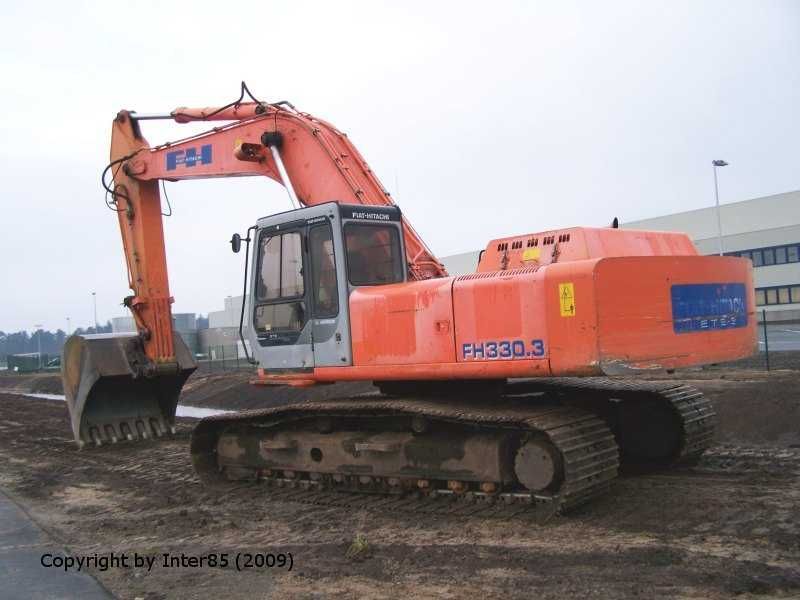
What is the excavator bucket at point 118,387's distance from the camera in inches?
442

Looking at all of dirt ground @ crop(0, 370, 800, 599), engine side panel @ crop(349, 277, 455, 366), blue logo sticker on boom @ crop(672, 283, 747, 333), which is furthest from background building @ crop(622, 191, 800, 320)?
engine side panel @ crop(349, 277, 455, 366)

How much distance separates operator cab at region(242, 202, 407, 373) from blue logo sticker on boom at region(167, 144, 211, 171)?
2729 mm

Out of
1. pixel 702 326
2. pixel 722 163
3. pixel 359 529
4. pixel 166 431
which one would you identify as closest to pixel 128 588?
pixel 359 529

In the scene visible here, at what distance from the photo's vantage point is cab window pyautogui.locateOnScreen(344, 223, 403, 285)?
7.57m

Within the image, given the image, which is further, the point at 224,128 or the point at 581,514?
the point at 224,128

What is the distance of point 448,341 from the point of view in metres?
6.76

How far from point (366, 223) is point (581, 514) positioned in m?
3.32

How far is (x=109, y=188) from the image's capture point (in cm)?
1185

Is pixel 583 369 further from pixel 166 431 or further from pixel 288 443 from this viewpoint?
pixel 166 431

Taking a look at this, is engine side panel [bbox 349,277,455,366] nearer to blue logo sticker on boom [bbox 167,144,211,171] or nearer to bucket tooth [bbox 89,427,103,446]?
blue logo sticker on boom [bbox 167,144,211,171]

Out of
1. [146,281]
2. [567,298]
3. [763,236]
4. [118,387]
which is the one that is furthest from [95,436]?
[763,236]

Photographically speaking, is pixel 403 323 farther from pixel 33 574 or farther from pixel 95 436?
pixel 95 436

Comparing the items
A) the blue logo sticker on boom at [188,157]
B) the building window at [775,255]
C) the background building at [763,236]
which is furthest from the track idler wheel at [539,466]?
the building window at [775,255]

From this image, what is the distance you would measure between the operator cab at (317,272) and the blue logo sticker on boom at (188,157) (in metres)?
2.73
